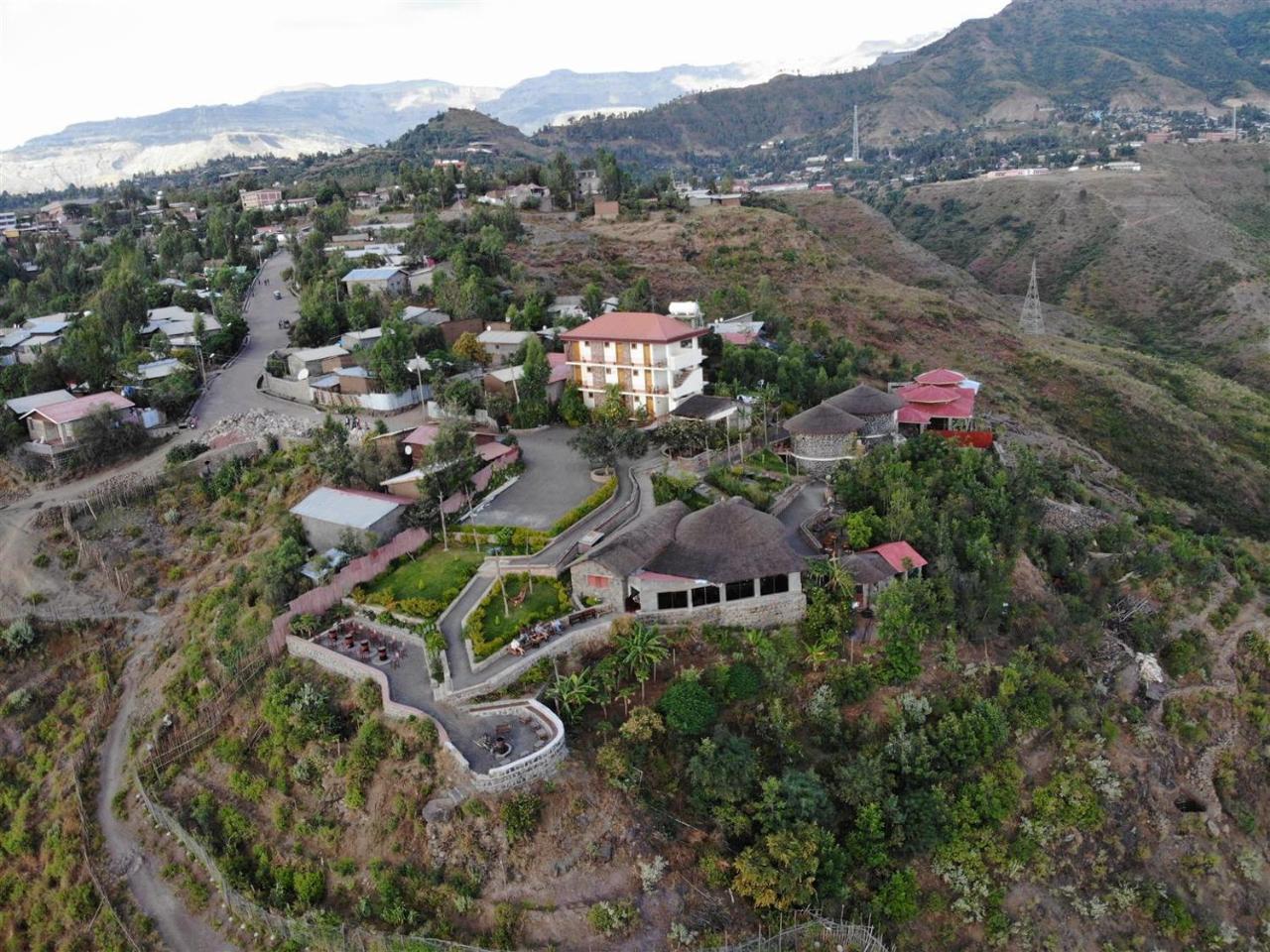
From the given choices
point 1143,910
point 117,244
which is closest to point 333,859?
point 1143,910

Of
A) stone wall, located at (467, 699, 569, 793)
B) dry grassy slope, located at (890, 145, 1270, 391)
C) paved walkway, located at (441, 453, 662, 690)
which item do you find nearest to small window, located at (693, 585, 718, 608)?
paved walkway, located at (441, 453, 662, 690)

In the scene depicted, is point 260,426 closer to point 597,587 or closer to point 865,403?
point 597,587

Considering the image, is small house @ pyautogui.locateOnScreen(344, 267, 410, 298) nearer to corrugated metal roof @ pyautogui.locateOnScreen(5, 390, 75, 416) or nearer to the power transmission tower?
corrugated metal roof @ pyautogui.locateOnScreen(5, 390, 75, 416)

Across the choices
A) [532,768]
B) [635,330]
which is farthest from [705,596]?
[635,330]

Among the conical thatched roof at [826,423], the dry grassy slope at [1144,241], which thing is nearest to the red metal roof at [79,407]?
the conical thatched roof at [826,423]

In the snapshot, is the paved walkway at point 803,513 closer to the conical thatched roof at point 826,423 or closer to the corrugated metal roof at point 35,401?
the conical thatched roof at point 826,423

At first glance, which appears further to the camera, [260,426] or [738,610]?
[260,426]
